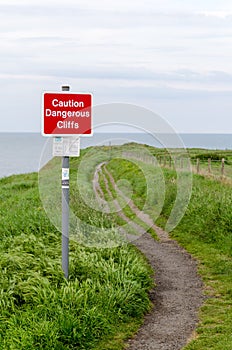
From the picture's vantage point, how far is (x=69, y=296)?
26.3 feet

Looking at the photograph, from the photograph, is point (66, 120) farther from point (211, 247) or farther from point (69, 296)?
point (211, 247)

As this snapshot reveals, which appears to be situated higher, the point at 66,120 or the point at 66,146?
the point at 66,120

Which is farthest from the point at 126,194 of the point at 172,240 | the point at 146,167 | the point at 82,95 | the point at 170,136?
the point at 82,95

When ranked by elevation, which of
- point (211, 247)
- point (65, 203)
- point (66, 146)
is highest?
point (66, 146)

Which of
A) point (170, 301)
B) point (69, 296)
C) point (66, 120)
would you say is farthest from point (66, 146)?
point (170, 301)

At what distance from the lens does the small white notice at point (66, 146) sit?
8.57 m

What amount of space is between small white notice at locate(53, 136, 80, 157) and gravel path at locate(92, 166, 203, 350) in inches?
103

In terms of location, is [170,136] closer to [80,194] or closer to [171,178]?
[80,194]

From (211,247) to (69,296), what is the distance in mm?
5339

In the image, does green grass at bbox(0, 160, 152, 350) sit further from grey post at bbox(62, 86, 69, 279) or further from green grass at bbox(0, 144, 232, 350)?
grey post at bbox(62, 86, 69, 279)

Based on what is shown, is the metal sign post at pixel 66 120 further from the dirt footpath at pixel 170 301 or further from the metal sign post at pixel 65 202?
the dirt footpath at pixel 170 301

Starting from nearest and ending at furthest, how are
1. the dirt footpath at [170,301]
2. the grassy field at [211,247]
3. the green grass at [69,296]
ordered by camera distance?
1. the green grass at [69,296]
2. the dirt footpath at [170,301]
3. the grassy field at [211,247]

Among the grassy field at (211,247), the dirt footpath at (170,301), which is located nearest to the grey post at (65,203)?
the dirt footpath at (170,301)

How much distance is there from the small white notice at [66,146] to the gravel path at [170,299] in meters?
2.61
